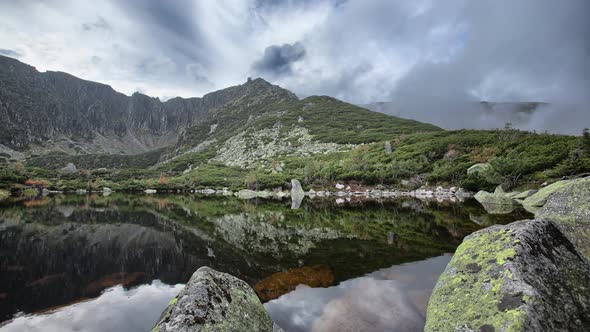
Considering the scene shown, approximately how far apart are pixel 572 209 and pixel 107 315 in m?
21.6

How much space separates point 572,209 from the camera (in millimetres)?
15039

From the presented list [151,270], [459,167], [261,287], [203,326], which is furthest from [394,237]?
[459,167]

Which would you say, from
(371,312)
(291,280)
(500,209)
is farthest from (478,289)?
(500,209)

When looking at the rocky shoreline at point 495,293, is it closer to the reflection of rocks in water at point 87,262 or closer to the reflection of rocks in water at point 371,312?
the reflection of rocks in water at point 371,312

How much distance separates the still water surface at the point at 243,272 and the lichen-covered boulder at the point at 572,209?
188 inches

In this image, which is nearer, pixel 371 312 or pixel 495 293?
pixel 495 293

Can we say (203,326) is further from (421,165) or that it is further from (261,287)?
(421,165)

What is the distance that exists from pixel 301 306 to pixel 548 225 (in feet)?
23.6

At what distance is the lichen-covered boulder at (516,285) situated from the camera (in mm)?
4875

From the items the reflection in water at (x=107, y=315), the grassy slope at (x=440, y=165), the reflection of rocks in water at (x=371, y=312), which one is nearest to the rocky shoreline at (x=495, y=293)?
the reflection of rocks in water at (x=371, y=312)

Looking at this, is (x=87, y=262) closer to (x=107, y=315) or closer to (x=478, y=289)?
(x=107, y=315)

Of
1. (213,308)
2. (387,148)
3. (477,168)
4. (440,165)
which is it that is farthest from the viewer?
(387,148)

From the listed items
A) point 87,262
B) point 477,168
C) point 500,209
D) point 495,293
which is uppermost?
point 477,168

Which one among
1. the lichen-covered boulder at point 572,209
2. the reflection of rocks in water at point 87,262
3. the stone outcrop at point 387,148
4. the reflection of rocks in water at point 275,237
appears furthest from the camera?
the stone outcrop at point 387,148
